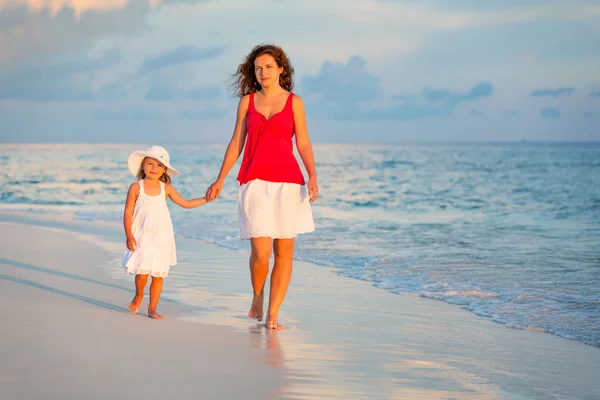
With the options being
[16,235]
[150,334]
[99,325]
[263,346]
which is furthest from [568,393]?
[16,235]

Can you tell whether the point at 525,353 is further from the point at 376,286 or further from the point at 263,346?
the point at 376,286

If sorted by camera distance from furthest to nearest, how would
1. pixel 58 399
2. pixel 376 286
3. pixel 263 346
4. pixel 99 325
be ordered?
pixel 376 286
pixel 99 325
pixel 263 346
pixel 58 399

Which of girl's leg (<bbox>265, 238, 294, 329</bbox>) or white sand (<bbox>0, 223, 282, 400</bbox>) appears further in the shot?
girl's leg (<bbox>265, 238, 294, 329</bbox>)

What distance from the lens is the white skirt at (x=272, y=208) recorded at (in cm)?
534

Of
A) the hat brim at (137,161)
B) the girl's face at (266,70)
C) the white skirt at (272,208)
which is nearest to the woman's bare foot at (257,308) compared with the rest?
the white skirt at (272,208)

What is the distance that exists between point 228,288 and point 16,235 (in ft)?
15.2

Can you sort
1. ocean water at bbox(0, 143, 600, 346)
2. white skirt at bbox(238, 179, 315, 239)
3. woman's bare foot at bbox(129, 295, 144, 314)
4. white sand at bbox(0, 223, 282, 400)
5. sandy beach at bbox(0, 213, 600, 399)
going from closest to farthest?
white sand at bbox(0, 223, 282, 400)
sandy beach at bbox(0, 213, 600, 399)
white skirt at bbox(238, 179, 315, 239)
woman's bare foot at bbox(129, 295, 144, 314)
ocean water at bbox(0, 143, 600, 346)

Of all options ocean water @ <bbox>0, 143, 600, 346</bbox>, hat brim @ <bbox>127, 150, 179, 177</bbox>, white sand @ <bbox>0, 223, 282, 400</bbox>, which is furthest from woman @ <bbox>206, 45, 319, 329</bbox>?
ocean water @ <bbox>0, 143, 600, 346</bbox>

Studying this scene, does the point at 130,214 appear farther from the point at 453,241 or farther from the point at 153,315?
the point at 453,241

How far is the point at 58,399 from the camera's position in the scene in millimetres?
3582

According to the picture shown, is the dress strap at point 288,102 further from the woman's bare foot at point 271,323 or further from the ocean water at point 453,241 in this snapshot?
the ocean water at point 453,241

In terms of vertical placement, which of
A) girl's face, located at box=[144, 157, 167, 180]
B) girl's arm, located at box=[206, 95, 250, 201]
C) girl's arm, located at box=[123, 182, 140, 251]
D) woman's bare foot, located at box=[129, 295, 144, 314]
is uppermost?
girl's arm, located at box=[206, 95, 250, 201]

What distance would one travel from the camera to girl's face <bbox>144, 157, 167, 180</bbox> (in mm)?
5754

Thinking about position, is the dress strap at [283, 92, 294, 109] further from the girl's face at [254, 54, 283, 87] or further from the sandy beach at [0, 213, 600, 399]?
the sandy beach at [0, 213, 600, 399]
